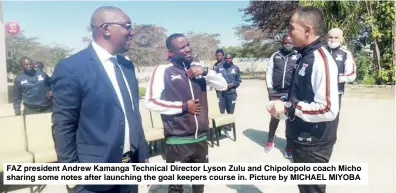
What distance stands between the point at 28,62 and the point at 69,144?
6.16 metres

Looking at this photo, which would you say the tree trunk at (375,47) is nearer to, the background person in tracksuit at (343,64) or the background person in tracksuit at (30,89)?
the background person in tracksuit at (343,64)

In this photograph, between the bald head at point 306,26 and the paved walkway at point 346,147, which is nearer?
the bald head at point 306,26

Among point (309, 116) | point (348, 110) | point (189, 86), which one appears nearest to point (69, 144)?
point (189, 86)

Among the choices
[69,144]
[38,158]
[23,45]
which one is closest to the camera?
[69,144]

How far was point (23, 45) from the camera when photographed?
42438mm

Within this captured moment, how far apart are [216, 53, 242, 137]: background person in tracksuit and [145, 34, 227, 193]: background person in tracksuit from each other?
3.94 metres

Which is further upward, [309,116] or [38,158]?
[309,116]

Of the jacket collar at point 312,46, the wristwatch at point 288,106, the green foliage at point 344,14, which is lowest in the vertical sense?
the wristwatch at point 288,106

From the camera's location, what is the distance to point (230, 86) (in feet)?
23.3

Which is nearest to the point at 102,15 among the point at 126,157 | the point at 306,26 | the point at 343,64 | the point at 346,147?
the point at 126,157

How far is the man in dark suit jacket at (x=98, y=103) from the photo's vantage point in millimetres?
2006

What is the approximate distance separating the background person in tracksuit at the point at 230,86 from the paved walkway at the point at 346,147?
66 centimetres

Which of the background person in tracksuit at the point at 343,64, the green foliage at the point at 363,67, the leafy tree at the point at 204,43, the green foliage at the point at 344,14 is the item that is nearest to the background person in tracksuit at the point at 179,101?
the background person in tracksuit at the point at 343,64

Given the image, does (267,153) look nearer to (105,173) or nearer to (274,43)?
(105,173)
